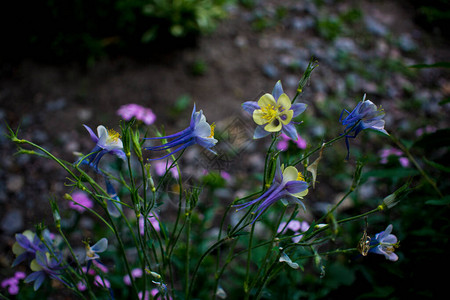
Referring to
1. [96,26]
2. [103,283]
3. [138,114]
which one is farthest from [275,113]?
[96,26]

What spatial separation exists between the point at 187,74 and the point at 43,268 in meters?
2.51

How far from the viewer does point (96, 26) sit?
128 inches

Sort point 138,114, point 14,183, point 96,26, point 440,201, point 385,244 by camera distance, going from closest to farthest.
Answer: point 385,244 < point 440,201 < point 138,114 < point 14,183 < point 96,26

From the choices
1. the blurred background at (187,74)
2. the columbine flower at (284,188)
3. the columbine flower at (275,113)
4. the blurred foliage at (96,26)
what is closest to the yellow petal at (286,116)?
the columbine flower at (275,113)

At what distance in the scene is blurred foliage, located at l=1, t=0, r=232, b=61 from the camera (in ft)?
9.94

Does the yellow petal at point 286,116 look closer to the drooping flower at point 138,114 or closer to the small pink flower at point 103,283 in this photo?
the small pink flower at point 103,283

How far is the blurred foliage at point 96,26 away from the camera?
3.03 meters

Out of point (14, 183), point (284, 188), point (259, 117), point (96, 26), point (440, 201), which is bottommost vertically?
point (14, 183)

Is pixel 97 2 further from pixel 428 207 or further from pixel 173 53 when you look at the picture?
pixel 428 207

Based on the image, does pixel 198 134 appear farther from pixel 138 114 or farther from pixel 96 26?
pixel 96 26

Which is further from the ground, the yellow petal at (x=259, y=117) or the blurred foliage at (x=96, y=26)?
the yellow petal at (x=259, y=117)

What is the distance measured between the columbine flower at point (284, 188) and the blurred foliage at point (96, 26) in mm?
2700

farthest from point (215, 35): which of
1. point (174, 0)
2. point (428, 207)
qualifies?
point (428, 207)

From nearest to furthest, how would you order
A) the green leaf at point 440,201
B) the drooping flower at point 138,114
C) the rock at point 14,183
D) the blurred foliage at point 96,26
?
the green leaf at point 440,201 < the drooping flower at point 138,114 < the rock at point 14,183 < the blurred foliage at point 96,26
